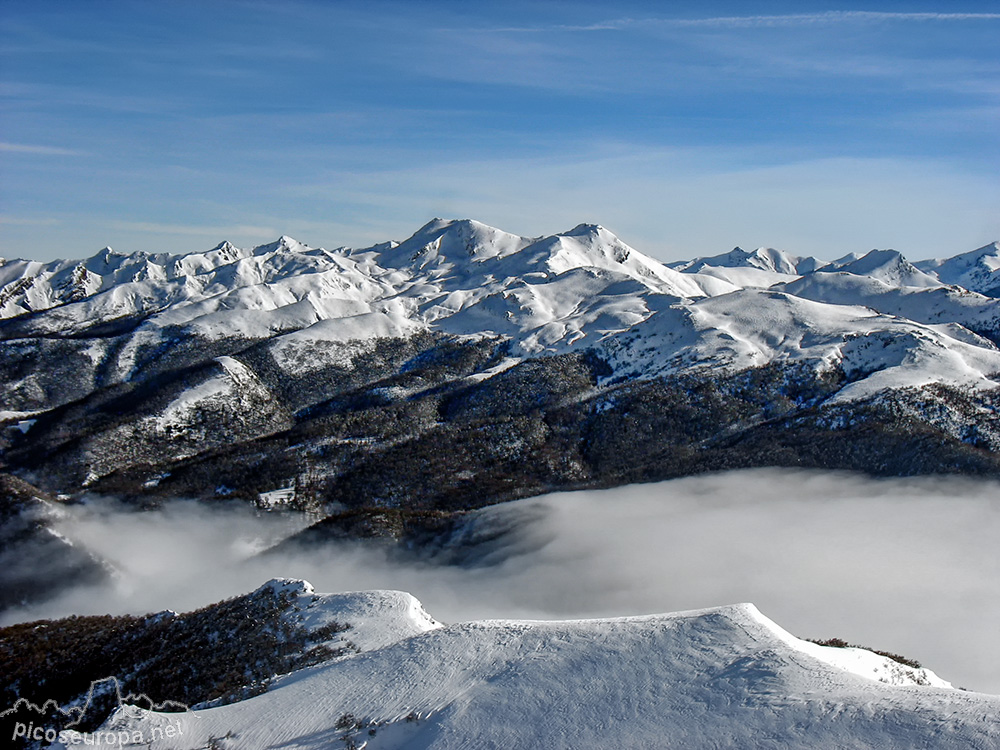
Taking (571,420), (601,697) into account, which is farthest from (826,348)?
(601,697)

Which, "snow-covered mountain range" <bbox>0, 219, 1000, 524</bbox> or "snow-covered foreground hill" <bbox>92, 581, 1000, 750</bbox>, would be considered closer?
"snow-covered foreground hill" <bbox>92, 581, 1000, 750</bbox>

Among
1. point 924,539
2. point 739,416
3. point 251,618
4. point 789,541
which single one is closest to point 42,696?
point 251,618

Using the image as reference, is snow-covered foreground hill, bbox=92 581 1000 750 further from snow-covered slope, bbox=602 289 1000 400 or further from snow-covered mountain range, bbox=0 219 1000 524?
snow-covered slope, bbox=602 289 1000 400

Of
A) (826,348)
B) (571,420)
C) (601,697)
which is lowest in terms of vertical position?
(601,697)

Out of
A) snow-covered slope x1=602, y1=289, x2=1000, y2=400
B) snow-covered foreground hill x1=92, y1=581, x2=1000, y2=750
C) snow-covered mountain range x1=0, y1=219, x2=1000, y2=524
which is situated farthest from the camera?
snow-covered slope x1=602, y1=289, x2=1000, y2=400

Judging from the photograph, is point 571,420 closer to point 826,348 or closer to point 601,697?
point 826,348

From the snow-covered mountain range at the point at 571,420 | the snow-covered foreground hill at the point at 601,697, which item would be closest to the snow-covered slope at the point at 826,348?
the snow-covered mountain range at the point at 571,420

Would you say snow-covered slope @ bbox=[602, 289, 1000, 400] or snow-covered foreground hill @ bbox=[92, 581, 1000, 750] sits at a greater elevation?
snow-covered slope @ bbox=[602, 289, 1000, 400]

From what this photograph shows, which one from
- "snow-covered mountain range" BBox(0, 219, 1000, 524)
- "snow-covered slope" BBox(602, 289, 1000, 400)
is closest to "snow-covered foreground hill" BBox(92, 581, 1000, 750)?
"snow-covered mountain range" BBox(0, 219, 1000, 524)

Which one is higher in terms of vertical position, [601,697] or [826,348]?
[826,348]
